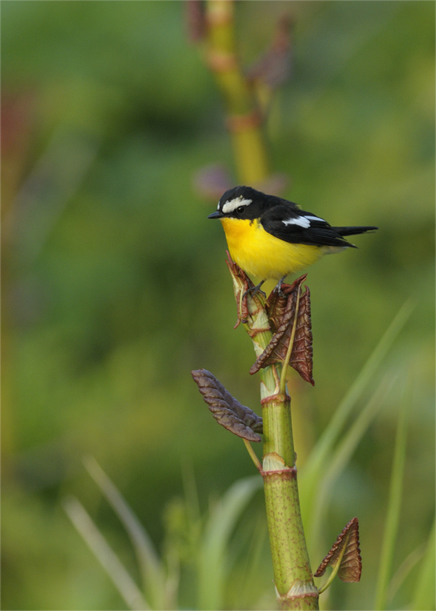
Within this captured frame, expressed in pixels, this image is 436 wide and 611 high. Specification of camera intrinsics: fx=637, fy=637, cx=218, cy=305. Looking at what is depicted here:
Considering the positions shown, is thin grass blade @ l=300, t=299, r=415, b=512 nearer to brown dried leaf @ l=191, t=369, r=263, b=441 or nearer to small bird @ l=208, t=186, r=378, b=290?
small bird @ l=208, t=186, r=378, b=290

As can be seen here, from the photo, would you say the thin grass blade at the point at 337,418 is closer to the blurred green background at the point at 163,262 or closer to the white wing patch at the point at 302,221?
the white wing patch at the point at 302,221

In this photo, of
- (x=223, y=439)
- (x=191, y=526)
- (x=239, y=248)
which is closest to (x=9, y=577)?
(x=223, y=439)

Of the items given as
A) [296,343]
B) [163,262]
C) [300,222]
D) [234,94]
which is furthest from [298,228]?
[163,262]

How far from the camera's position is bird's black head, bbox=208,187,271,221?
78 cm

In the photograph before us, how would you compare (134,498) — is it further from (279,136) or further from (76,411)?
(279,136)

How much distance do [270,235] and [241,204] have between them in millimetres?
60

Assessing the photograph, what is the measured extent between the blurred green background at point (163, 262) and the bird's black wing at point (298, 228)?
0.86 metres

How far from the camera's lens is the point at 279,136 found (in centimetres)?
259

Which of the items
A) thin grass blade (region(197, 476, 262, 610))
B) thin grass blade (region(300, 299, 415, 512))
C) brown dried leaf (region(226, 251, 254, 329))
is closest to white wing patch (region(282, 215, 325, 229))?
thin grass blade (region(300, 299, 415, 512))

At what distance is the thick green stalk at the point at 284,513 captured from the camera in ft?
1.44

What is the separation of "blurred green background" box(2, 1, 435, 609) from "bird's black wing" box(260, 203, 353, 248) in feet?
2.83

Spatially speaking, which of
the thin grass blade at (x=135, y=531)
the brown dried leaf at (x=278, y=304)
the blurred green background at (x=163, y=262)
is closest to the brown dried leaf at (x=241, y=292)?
the brown dried leaf at (x=278, y=304)

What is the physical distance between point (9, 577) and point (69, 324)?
87 centimetres

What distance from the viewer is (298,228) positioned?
0.80m
